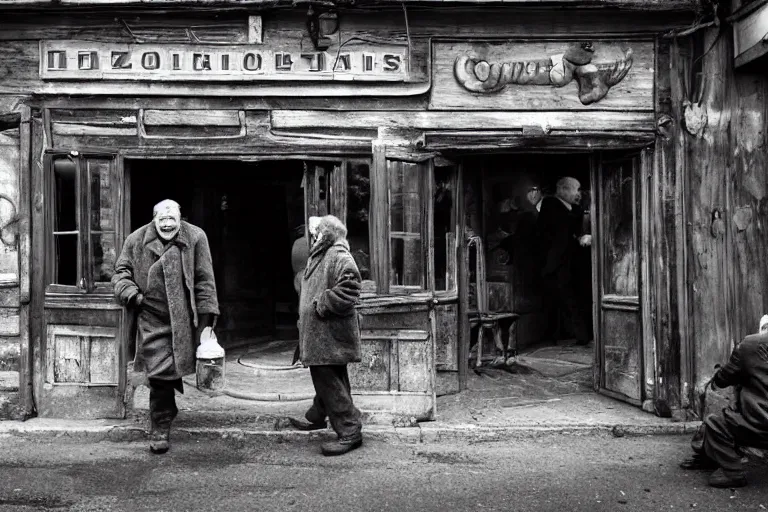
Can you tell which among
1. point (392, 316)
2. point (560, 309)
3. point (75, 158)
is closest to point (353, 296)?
point (392, 316)

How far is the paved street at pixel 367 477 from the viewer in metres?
5.05

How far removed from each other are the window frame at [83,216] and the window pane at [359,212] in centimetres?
215

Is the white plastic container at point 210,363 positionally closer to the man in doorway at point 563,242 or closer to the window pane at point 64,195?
the window pane at point 64,195

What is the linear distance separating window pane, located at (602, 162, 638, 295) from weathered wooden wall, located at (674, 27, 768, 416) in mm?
571

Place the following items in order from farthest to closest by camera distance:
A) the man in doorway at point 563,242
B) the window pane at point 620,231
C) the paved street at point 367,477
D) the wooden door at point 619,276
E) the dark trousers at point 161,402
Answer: the man in doorway at point 563,242
the window pane at point 620,231
the wooden door at point 619,276
the dark trousers at point 161,402
the paved street at point 367,477

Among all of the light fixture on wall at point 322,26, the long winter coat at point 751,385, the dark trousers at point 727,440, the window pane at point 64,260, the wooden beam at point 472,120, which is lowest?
the dark trousers at point 727,440

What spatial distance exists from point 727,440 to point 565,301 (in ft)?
18.8

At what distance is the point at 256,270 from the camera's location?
40.8 feet

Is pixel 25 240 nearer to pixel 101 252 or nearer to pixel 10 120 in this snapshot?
pixel 101 252

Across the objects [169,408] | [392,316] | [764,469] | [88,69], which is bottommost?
[764,469]

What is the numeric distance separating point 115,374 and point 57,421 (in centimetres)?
65

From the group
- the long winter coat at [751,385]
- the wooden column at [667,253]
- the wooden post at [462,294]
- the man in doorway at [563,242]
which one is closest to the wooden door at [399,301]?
the wooden post at [462,294]

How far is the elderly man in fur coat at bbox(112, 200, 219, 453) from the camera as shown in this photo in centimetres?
618

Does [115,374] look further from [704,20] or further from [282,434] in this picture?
[704,20]
